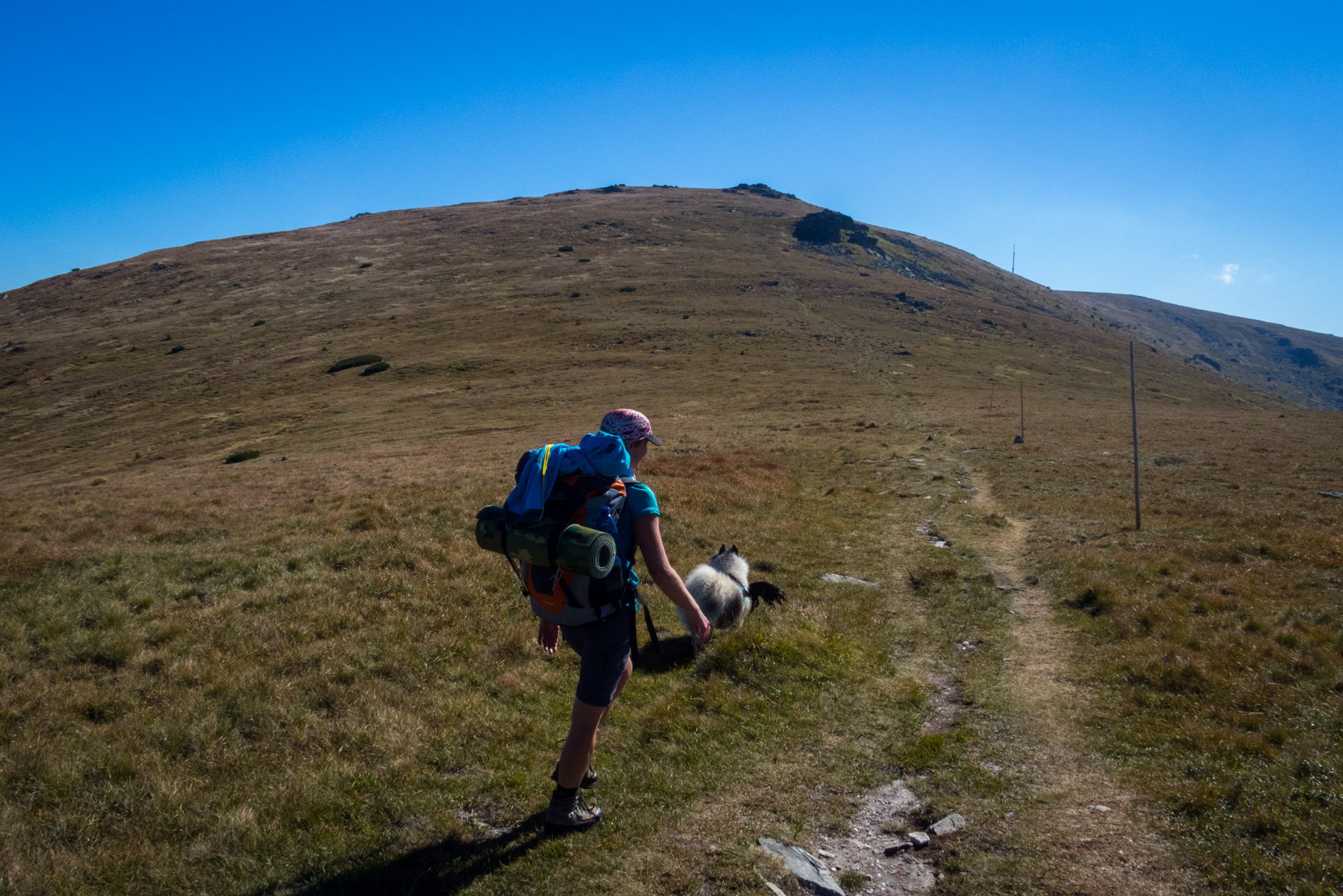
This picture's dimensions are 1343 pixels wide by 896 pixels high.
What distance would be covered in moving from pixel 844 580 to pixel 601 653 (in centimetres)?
876

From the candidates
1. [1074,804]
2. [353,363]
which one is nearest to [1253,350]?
[353,363]

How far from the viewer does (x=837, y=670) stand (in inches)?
327

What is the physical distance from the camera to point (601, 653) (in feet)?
15.8

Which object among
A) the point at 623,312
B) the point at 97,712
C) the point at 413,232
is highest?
the point at 413,232

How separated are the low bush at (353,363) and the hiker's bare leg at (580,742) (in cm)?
6573

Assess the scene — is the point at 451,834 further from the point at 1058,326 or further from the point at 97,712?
the point at 1058,326

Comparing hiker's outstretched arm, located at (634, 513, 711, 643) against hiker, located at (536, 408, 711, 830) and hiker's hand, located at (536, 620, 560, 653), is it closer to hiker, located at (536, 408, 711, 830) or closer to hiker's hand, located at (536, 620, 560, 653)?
hiker, located at (536, 408, 711, 830)

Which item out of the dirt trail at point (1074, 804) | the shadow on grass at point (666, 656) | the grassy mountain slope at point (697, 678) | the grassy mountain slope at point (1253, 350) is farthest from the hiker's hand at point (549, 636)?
the grassy mountain slope at point (1253, 350)

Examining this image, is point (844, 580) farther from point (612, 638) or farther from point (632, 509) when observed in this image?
point (632, 509)

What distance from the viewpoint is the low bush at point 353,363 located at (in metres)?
63.8

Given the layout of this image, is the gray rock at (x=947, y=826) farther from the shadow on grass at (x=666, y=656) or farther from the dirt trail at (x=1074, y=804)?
the shadow on grass at (x=666, y=656)

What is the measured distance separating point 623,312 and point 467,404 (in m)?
35.4

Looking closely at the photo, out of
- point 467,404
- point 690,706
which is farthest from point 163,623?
point 467,404

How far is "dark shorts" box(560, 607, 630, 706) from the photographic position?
189 inches
